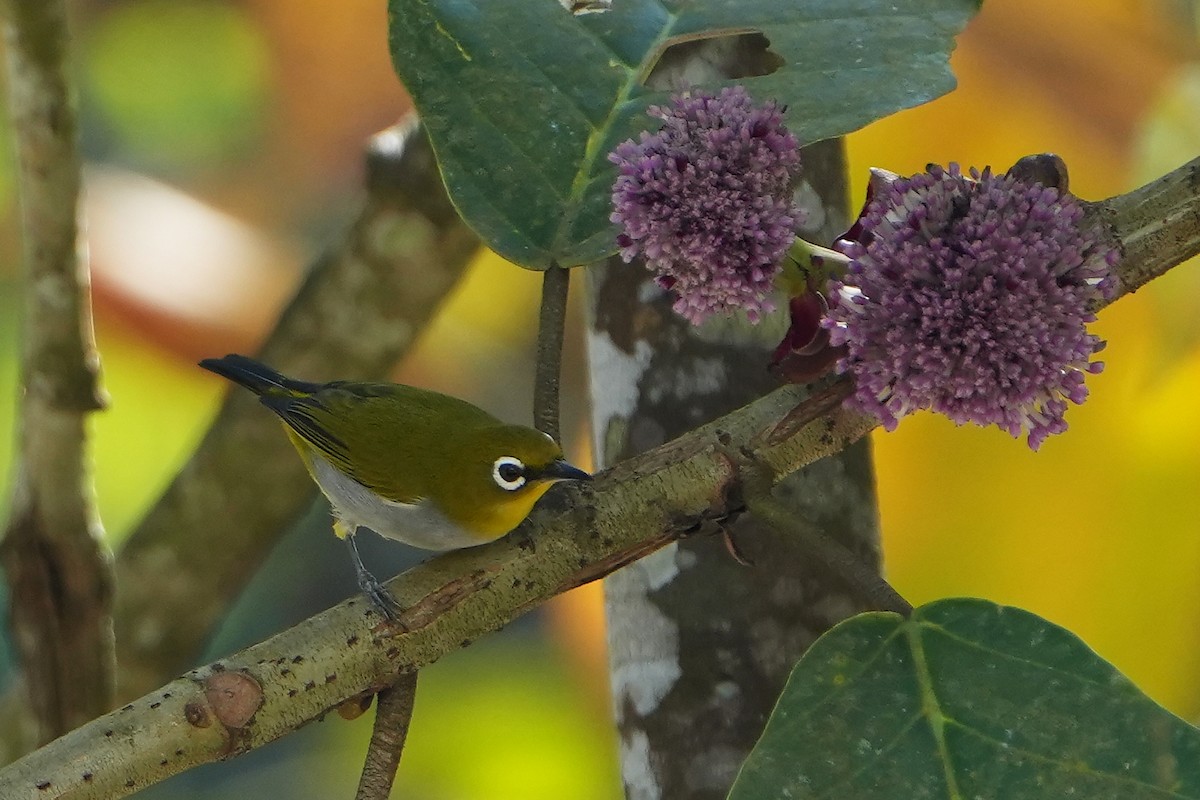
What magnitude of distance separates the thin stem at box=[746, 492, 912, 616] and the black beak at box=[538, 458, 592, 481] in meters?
0.22

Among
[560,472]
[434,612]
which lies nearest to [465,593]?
[434,612]

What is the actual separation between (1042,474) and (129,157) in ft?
5.46

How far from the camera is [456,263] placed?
3.91ft

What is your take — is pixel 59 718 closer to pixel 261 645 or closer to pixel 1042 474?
pixel 261 645

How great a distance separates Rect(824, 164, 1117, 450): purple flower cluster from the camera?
1.60ft

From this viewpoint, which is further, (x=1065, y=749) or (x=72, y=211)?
(x=72, y=211)

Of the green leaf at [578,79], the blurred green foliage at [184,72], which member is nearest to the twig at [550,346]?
the green leaf at [578,79]

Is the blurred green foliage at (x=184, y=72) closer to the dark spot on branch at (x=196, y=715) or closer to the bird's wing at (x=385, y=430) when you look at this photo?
the bird's wing at (x=385, y=430)

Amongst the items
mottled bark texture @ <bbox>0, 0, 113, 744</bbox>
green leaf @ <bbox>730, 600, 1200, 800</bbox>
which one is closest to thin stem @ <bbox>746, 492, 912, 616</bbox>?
green leaf @ <bbox>730, 600, 1200, 800</bbox>

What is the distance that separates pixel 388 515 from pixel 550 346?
13.4 inches

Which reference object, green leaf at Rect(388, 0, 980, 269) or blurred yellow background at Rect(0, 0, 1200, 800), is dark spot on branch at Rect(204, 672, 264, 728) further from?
blurred yellow background at Rect(0, 0, 1200, 800)

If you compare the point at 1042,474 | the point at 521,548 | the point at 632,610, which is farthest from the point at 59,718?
the point at 1042,474

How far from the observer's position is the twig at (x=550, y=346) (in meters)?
0.63

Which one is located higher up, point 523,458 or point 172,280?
point 523,458
